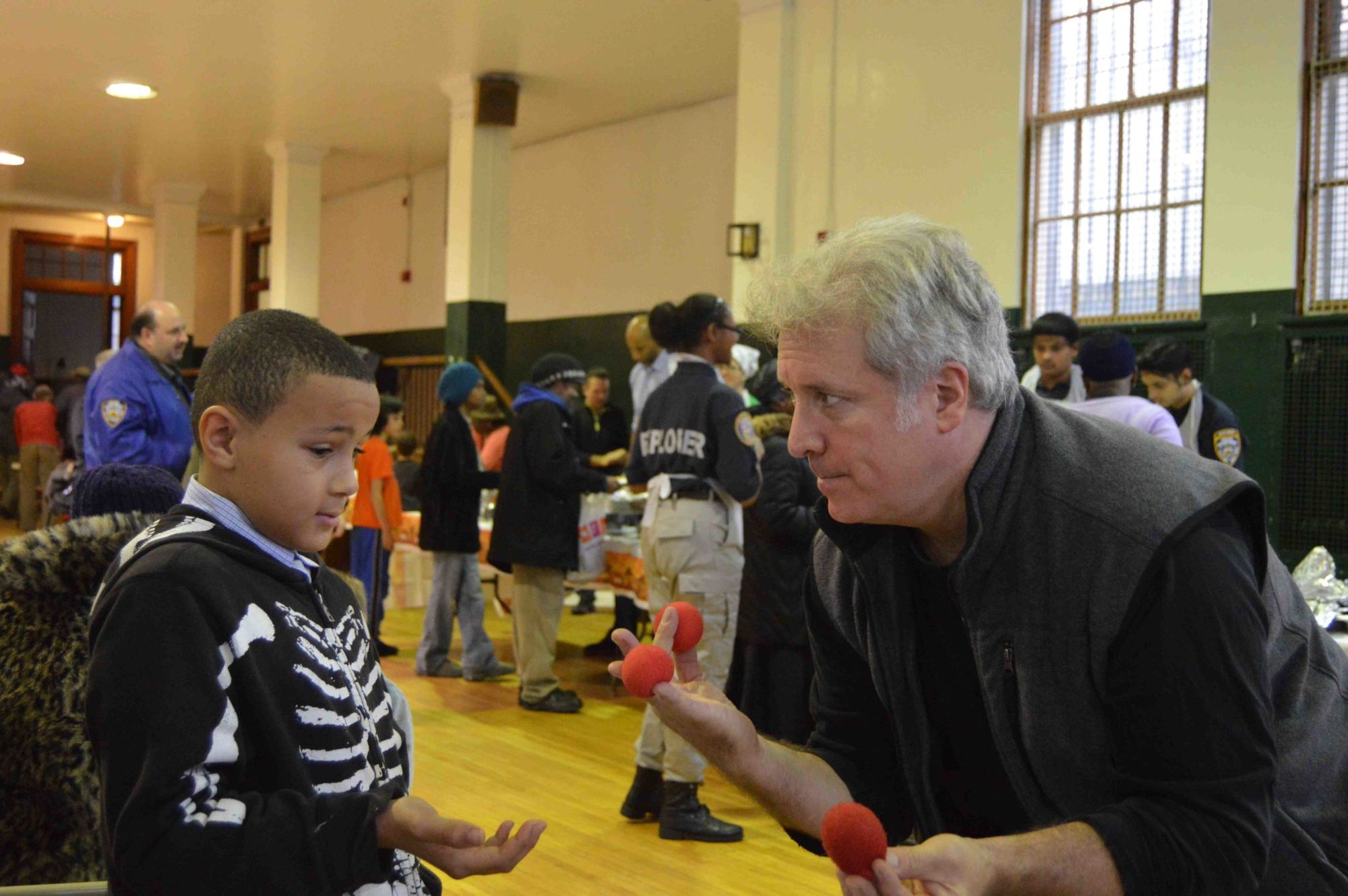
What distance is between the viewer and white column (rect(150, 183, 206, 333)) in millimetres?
14812

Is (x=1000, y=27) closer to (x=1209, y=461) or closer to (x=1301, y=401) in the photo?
(x=1301, y=401)

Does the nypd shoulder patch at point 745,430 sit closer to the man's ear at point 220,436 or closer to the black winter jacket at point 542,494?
the black winter jacket at point 542,494

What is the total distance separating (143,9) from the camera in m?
8.71

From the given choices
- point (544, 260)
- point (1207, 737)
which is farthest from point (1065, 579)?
point (544, 260)

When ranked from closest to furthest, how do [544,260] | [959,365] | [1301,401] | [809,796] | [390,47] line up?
[959,365], [809,796], [1301,401], [390,47], [544,260]

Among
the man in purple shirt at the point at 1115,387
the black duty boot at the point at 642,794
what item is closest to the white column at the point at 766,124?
the man in purple shirt at the point at 1115,387

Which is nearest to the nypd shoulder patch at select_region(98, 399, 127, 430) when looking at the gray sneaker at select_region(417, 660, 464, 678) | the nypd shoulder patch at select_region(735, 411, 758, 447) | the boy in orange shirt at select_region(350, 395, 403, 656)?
the boy in orange shirt at select_region(350, 395, 403, 656)

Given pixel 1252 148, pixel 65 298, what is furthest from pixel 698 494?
pixel 65 298

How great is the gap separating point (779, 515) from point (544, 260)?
357 inches

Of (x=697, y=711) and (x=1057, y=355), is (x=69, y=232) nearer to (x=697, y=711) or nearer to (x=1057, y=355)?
(x=1057, y=355)

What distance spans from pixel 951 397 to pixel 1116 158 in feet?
19.8

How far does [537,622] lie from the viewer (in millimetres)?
5695

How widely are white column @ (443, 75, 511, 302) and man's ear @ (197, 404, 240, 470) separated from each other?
9033mm

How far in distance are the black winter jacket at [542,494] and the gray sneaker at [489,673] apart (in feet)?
3.30
